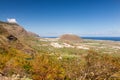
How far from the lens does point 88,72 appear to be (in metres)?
39.8

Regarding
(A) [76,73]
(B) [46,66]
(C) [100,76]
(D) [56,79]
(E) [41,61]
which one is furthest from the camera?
(E) [41,61]

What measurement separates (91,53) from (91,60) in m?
2.81

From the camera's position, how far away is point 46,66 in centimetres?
6906

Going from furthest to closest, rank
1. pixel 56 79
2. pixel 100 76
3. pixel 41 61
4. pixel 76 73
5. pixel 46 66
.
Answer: pixel 41 61, pixel 46 66, pixel 56 79, pixel 76 73, pixel 100 76

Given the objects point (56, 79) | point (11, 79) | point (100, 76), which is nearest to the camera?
point (11, 79)

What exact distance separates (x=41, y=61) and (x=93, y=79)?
36.2 m

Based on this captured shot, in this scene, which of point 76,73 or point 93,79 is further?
point 76,73

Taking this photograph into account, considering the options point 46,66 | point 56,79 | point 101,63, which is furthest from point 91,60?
point 46,66

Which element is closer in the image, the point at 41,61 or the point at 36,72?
the point at 36,72

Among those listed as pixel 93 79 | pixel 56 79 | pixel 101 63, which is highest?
pixel 101 63

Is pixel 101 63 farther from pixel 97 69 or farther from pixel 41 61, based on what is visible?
pixel 41 61

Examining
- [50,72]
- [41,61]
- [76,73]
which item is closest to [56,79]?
[50,72]

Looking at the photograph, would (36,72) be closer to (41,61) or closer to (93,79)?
(41,61)

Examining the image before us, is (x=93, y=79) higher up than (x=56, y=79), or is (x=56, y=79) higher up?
(x=93, y=79)
